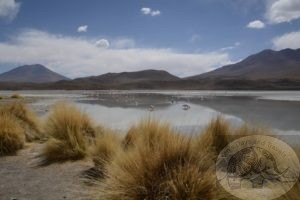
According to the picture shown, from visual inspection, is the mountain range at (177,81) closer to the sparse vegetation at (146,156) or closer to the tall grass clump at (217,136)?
the tall grass clump at (217,136)

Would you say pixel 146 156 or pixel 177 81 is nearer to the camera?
pixel 146 156

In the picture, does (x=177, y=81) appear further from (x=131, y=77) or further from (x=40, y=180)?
(x=40, y=180)

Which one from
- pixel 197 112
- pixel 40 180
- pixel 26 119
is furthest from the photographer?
pixel 197 112

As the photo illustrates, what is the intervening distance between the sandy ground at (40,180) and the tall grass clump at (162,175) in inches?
19.1

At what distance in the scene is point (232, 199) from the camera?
3752mm

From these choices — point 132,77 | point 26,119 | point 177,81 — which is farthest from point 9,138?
point 132,77

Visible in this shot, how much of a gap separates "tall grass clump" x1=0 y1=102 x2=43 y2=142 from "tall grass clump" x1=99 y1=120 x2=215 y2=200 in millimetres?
5145

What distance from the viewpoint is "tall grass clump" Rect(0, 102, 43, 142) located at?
8930mm

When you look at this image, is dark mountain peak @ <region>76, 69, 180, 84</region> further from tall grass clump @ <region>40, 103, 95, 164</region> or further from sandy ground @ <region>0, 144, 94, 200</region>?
sandy ground @ <region>0, 144, 94, 200</region>

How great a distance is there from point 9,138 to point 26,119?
2096 mm

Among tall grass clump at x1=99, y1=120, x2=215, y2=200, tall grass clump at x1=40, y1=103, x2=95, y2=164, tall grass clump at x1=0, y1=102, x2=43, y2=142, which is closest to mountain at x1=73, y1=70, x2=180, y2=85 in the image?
tall grass clump at x1=0, y1=102, x2=43, y2=142

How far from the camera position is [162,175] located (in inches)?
156

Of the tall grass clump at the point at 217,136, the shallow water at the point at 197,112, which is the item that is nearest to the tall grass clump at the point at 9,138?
the shallow water at the point at 197,112

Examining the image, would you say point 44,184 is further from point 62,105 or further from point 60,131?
→ point 62,105
